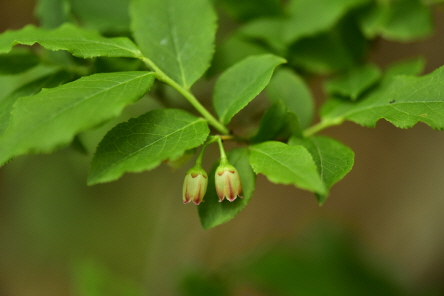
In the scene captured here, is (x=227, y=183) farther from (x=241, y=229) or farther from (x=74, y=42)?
(x=241, y=229)

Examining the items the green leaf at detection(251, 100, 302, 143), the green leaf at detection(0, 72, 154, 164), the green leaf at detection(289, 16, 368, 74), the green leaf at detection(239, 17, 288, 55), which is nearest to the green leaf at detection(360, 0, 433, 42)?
the green leaf at detection(289, 16, 368, 74)

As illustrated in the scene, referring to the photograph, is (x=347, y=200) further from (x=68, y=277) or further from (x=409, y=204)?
(x=68, y=277)

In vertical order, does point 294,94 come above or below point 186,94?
below

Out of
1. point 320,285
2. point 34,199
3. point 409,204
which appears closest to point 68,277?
point 34,199

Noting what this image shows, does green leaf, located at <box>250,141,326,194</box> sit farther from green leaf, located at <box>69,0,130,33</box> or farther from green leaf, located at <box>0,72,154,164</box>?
green leaf, located at <box>69,0,130,33</box>

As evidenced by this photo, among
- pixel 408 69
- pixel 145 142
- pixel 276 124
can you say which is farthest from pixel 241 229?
pixel 145 142

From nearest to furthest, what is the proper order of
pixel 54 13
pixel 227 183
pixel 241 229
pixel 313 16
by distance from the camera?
1. pixel 227 183
2. pixel 54 13
3. pixel 313 16
4. pixel 241 229

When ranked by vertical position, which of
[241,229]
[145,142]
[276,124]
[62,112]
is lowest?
[241,229]
